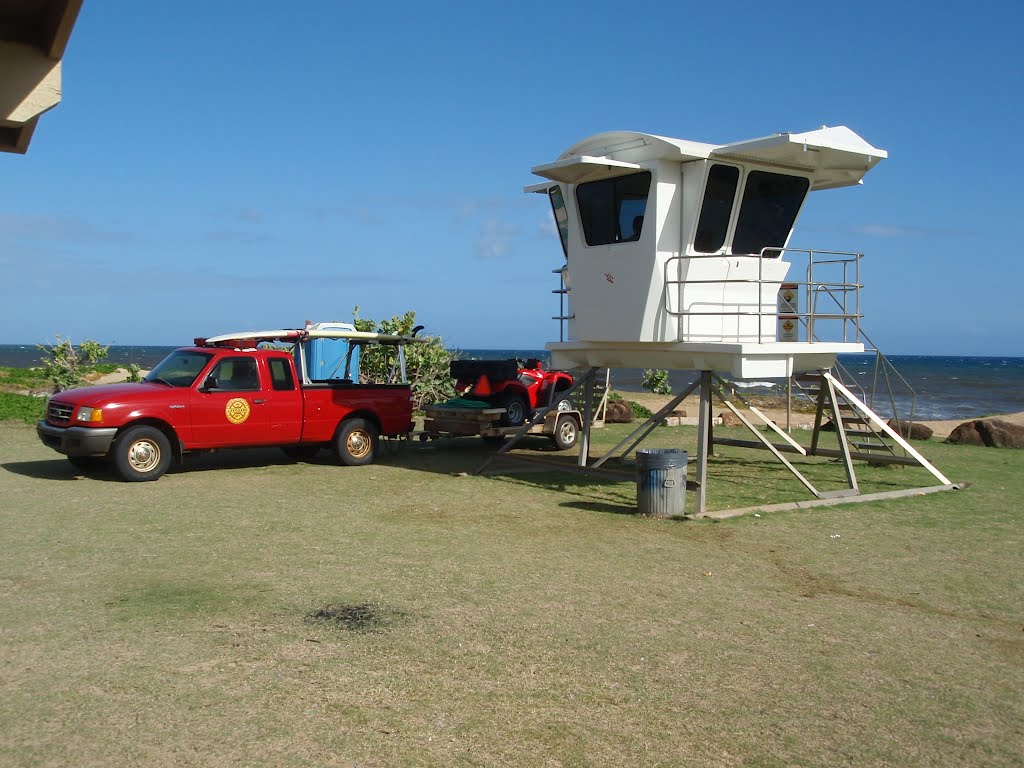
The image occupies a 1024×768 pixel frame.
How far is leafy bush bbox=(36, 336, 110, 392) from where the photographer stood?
22.8 metres

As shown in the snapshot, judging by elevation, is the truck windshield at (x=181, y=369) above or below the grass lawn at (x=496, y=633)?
above

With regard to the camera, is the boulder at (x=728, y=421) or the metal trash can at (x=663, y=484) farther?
the boulder at (x=728, y=421)

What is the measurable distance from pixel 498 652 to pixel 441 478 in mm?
8199

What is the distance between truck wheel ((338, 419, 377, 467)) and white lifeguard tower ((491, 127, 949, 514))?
13.5 ft

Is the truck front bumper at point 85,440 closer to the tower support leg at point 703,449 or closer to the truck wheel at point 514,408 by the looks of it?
the truck wheel at point 514,408

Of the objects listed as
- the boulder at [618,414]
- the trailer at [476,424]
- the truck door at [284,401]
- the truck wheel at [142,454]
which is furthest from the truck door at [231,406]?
the boulder at [618,414]

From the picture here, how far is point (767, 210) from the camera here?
1344 cm

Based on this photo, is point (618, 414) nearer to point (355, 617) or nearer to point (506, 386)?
point (506, 386)

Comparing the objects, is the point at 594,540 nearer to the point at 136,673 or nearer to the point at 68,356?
the point at 136,673

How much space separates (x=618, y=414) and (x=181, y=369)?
12.9 m

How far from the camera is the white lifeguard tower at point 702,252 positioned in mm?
12625

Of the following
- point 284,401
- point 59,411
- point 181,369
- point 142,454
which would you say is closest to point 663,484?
point 284,401

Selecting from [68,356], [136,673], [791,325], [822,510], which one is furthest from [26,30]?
[68,356]

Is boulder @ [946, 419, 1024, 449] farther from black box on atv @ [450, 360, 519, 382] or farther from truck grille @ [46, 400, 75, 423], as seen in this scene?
truck grille @ [46, 400, 75, 423]
